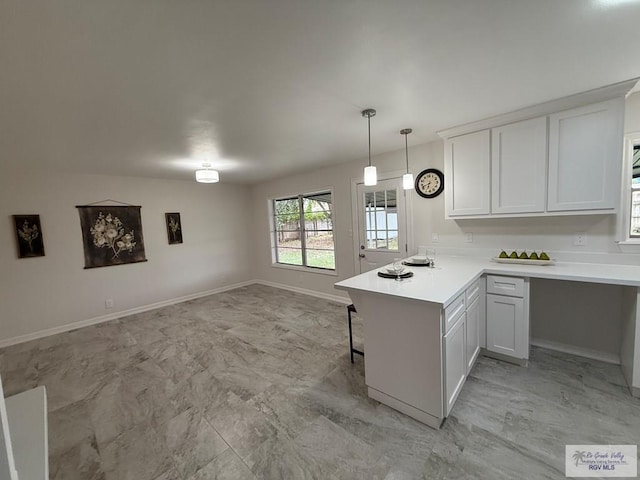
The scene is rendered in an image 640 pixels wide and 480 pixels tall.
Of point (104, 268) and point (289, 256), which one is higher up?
point (104, 268)

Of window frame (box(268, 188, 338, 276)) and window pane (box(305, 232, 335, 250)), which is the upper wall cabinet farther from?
window pane (box(305, 232, 335, 250))

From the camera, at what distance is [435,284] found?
79.3 inches

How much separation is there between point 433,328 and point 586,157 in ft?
6.83

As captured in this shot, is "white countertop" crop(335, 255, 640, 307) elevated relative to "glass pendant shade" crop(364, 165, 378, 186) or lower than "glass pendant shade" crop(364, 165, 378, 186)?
lower

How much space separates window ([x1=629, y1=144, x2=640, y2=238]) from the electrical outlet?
303 millimetres

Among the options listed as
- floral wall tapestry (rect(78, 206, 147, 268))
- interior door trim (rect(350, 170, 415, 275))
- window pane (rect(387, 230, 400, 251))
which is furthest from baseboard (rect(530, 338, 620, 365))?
floral wall tapestry (rect(78, 206, 147, 268))

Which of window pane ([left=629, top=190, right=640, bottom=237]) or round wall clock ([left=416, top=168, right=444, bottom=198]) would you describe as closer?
window pane ([left=629, top=190, right=640, bottom=237])

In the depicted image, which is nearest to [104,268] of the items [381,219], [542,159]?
[381,219]

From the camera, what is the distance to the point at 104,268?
427 centimetres

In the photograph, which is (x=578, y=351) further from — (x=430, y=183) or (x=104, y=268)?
(x=104, y=268)

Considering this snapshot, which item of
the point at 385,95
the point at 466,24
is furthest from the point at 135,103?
the point at 466,24

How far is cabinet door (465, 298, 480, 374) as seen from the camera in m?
2.16

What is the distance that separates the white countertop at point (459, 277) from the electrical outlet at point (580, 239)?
191 mm

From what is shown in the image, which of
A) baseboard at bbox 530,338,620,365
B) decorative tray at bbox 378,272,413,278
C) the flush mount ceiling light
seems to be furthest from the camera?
the flush mount ceiling light
